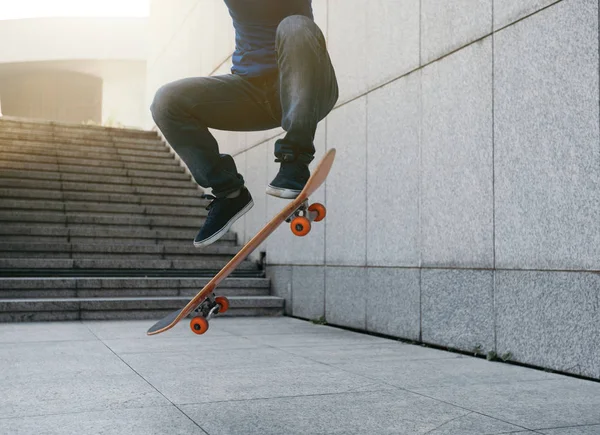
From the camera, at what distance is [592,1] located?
5.06 m

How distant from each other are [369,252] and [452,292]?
160 cm

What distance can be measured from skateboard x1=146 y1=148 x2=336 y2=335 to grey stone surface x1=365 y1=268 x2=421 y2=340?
368 cm

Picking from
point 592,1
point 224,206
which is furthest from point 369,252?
point 224,206

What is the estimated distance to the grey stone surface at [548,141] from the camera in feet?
16.7

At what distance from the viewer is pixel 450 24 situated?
665 cm

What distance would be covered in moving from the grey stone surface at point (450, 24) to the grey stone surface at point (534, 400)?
3.21 metres

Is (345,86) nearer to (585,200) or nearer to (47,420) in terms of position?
(585,200)

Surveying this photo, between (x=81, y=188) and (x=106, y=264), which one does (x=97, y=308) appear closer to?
(x=106, y=264)

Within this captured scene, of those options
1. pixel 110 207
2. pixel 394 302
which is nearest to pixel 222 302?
pixel 394 302

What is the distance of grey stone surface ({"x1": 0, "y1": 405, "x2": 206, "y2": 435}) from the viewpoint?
11.3 feet

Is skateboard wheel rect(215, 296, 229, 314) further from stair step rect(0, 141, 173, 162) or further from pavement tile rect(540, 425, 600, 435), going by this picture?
stair step rect(0, 141, 173, 162)

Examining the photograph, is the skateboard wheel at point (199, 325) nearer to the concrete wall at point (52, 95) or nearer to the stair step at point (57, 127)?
the stair step at point (57, 127)

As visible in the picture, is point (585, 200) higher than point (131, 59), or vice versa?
point (131, 59)

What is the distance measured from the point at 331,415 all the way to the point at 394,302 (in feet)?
12.2
